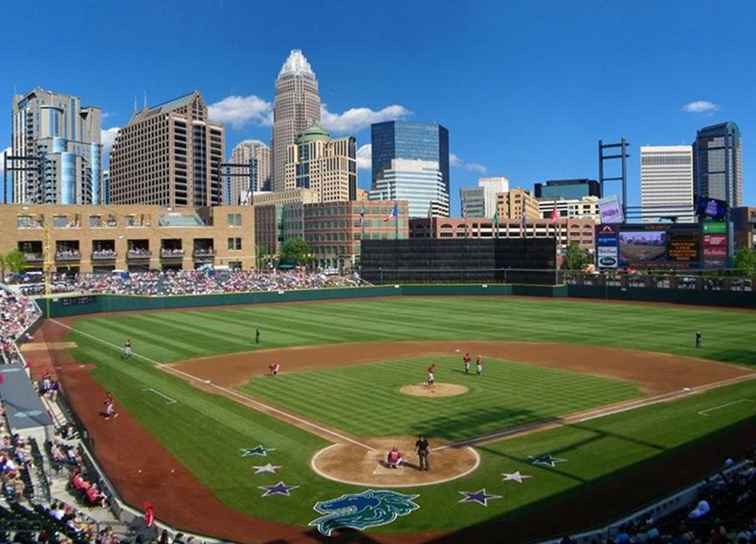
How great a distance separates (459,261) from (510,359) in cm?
5944

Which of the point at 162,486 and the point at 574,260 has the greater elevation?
the point at 574,260

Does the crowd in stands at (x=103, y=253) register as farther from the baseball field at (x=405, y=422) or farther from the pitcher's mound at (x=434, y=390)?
the pitcher's mound at (x=434, y=390)

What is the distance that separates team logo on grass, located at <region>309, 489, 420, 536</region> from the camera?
818 inches

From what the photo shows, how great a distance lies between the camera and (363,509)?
2194 cm

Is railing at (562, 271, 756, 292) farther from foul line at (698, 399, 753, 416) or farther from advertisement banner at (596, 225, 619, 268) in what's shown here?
foul line at (698, 399, 753, 416)

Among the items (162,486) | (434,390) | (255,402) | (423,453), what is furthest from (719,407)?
(162,486)

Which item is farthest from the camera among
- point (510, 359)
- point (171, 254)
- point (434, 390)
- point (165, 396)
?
point (171, 254)

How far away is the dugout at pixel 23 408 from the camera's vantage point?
28.8 meters

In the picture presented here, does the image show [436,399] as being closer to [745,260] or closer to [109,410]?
[109,410]

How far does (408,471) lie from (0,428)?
17434 millimetres

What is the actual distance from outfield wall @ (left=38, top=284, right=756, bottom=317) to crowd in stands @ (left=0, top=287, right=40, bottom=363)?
3.36 metres

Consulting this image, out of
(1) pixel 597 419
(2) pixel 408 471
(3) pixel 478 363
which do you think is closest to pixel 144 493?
→ (2) pixel 408 471

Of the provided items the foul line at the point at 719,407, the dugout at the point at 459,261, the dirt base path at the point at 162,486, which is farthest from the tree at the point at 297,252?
the foul line at the point at 719,407

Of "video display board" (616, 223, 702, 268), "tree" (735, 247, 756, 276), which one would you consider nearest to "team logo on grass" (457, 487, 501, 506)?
"video display board" (616, 223, 702, 268)
